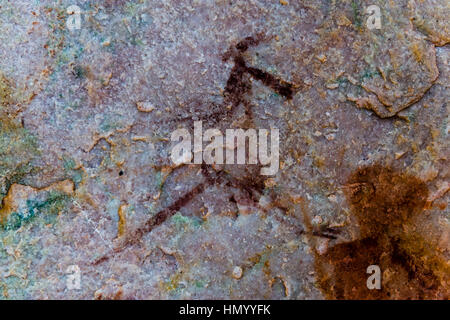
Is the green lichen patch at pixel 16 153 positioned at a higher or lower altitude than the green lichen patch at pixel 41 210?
higher

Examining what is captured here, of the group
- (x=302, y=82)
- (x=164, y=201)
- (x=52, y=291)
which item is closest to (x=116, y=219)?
(x=164, y=201)

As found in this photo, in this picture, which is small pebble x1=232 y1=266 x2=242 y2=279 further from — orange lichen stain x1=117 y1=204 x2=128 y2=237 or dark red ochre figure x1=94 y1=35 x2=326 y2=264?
orange lichen stain x1=117 y1=204 x2=128 y2=237

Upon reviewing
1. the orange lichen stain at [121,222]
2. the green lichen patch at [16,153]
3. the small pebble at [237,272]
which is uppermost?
the green lichen patch at [16,153]

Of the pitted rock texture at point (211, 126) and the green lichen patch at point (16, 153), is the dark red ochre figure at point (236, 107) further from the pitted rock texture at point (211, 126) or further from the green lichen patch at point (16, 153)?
the green lichen patch at point (16, 153)

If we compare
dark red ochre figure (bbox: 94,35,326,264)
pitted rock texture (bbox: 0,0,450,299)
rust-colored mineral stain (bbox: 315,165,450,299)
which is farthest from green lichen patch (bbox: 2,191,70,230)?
rust-colored mineral stain (bbox: 315,165,450,299)

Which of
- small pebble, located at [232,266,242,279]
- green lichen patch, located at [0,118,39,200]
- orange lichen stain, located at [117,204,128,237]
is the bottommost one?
small pebble, located at [232,266,242,279]

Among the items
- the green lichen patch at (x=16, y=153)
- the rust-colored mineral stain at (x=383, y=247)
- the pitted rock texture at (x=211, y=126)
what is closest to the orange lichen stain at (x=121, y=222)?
the pitted rock texture at (x=211, y=126)

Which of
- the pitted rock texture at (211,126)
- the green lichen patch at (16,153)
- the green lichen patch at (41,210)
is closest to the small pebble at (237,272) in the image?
the pitted rock texture at (211,126)
